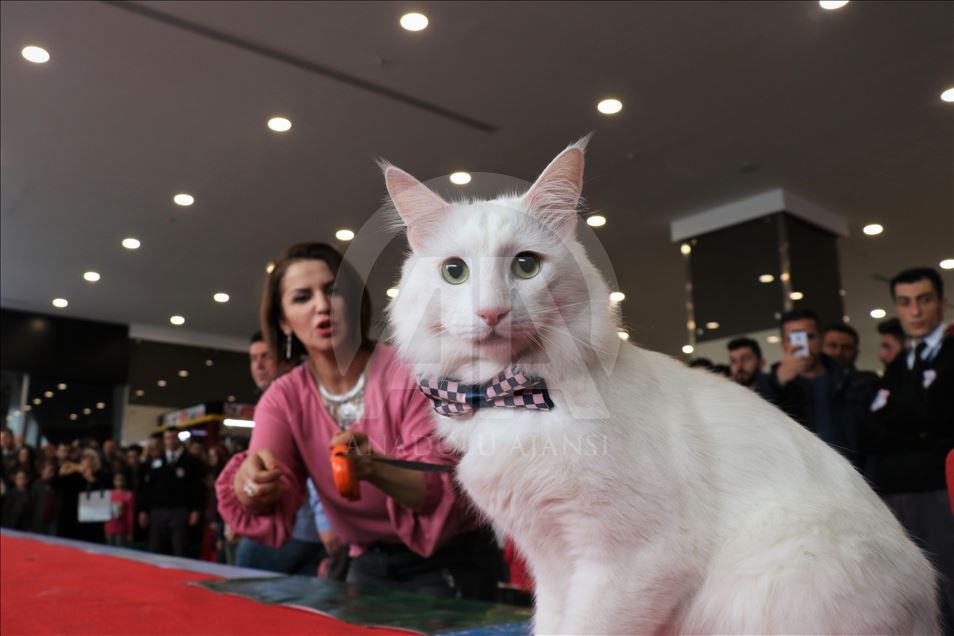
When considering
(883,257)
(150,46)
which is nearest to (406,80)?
(150,46)

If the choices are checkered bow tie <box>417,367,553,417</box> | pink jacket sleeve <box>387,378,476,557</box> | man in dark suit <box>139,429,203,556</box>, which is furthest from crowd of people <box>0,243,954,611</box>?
man in dark suit <box>139,429,203,556</box>

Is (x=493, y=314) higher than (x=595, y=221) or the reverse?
the reverse

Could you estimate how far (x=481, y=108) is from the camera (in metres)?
4.52

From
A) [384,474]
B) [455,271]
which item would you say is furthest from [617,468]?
[384,474]

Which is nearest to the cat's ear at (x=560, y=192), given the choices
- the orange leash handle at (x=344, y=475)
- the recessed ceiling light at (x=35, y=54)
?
the orange leash handle at (x=344, y=475)

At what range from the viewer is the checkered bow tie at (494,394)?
61 cm

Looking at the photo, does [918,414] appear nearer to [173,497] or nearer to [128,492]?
[173,497]

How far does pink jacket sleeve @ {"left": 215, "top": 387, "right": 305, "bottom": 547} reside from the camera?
145cm

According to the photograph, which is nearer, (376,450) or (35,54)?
(376,450)

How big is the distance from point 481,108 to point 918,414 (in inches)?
127

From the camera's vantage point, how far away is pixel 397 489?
131 cm

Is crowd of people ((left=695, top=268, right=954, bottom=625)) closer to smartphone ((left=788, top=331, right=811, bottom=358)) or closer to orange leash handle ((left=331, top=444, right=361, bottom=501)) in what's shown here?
smartphone ((left=788, top=331, right=811, bottom=358))

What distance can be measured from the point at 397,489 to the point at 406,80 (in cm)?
339

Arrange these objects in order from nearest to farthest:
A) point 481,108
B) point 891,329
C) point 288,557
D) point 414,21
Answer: point 288,557, point 891,329, point 414,21, point 481,108
